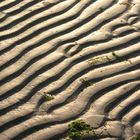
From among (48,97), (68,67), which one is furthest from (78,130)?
(68,67)

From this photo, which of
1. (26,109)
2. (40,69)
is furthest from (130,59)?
(26,109)

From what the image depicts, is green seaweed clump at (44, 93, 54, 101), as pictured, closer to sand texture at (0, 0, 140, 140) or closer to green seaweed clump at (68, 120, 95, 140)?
sand texture at (0, 0, 140, 140)

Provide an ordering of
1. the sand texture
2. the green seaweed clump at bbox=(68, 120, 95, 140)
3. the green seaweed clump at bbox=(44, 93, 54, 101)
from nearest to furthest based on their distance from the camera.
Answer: the green seaweed clump at bbox=(68, 120, 95, 140) → the sand texture → the green seaweed clump at bbox=(44, 93, 54, 101)

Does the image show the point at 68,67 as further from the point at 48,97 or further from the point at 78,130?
the point at 78,130

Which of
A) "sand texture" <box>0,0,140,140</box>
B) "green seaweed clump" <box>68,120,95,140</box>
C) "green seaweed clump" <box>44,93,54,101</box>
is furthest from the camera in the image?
"green seaweed clump" <box>44,93,54,101</box>

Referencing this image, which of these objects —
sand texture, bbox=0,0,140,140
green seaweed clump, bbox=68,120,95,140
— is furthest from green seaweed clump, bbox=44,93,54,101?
green seaweed clump, bbox=68,120,95,140

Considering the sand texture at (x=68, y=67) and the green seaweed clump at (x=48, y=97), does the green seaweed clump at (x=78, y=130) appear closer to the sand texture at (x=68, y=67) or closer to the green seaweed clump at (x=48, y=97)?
the sand texture at (x=68, y=67)

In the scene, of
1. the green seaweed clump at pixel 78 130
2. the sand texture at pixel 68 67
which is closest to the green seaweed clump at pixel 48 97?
the sand texture at pixel 68 67
